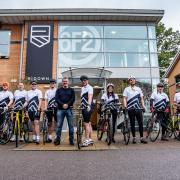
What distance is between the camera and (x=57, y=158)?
5.91 meters

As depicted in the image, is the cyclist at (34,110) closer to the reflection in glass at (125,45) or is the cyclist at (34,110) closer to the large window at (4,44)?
the reflection in glass at (125,45)

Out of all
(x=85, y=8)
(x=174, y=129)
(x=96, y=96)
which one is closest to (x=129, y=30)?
(x=85, y=8)

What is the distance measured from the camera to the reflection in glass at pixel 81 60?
62.1 ft

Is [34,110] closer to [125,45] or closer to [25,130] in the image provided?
[25,130]

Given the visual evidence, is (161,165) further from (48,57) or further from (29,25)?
(29,25)

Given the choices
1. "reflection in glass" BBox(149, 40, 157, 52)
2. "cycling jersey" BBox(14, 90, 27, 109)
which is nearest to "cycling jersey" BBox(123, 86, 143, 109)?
"cycling jersey" BBox(14, 90, 27, 109)

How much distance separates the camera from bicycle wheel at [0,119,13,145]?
8.54m

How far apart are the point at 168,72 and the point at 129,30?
24.8 feet

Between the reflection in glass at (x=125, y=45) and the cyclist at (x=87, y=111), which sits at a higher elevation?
the reflection in glass at (x=125, y=45)

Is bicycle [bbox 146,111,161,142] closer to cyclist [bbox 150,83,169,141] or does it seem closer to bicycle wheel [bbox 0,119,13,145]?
cyclist [bbox 150,83,169,141]

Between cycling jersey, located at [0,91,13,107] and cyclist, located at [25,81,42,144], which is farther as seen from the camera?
cycling jersey, located at [0,91,13,107]

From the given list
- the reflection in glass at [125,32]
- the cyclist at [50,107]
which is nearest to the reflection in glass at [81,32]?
the reflection in glass at [125,32]

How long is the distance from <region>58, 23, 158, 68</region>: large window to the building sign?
0.67m

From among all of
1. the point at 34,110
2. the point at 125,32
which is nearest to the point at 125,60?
the point at 125,32
